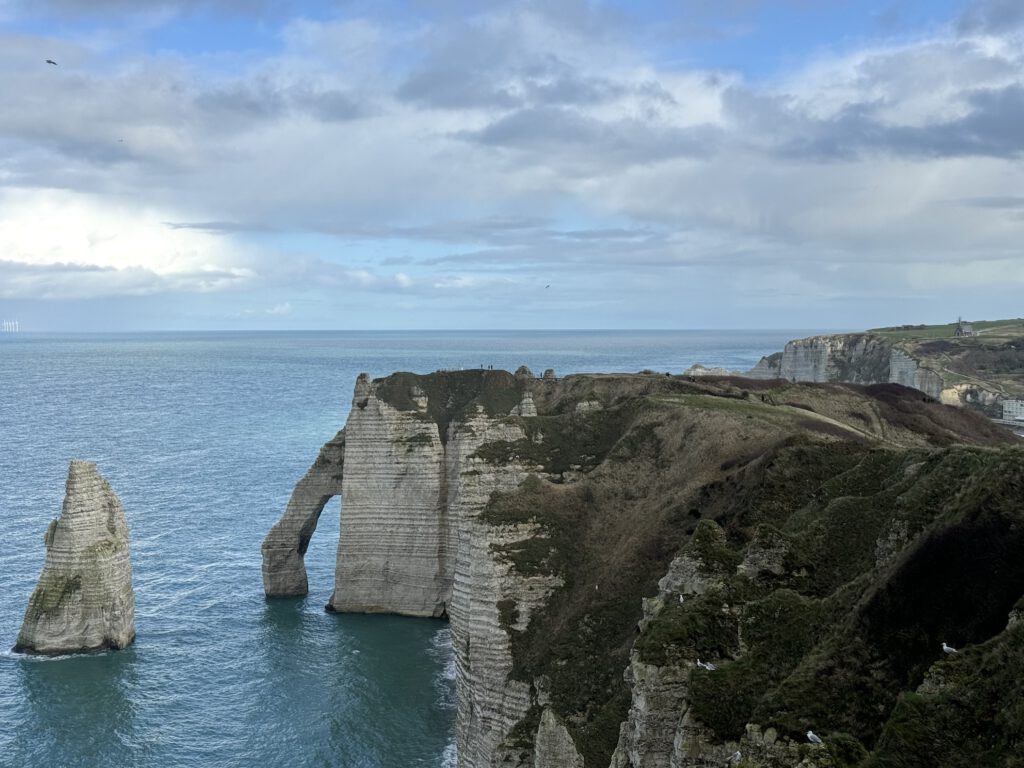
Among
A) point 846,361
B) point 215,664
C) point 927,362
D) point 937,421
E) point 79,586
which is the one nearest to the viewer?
point 215,664

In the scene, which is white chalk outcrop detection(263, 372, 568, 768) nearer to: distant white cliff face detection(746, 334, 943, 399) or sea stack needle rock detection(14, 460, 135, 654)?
sea stack needle rock detection(14, 460, 135, 654)

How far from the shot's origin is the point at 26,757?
3738cm

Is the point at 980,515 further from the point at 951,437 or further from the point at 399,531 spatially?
the point at 399,531

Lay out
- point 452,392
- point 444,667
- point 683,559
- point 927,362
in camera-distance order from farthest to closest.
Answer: point 927,362, point 452,392, point 444,667, point 683,559

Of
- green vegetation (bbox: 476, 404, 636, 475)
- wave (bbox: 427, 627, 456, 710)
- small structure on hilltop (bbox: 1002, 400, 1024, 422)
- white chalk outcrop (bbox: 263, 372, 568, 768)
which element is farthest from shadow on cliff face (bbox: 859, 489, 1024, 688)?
small structure on hilltop (bbox: 1002, 400, 1024, 422)

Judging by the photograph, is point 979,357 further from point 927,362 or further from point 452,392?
point 452,392

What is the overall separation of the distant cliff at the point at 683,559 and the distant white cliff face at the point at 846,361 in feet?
183

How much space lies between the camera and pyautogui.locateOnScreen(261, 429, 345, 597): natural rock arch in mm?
58062

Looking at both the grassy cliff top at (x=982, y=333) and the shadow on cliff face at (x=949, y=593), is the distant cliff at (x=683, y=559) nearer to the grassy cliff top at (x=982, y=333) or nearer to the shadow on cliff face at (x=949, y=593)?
the shadow on cliff face at (x=949, y=593)

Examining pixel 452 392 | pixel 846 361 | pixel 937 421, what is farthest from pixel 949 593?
pixel 846 361

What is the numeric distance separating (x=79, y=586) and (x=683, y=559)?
33.8 meters

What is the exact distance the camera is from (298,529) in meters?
58.3

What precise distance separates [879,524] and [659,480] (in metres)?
18.3

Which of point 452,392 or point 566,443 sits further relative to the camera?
point 452,392
